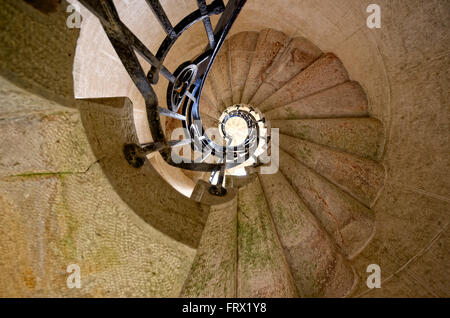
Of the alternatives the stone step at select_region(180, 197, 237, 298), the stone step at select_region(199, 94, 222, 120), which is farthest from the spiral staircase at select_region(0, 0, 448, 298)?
the stone step at select_region(199, 94, 222, 120)

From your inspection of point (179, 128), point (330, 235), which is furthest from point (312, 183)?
point (179, 128)

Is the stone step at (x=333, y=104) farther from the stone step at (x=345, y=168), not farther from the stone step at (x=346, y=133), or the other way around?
the stone step at (x=345, y=168)

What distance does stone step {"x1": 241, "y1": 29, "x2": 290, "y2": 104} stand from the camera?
138 inches

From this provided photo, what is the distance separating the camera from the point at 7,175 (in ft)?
3.48

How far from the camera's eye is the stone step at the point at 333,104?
2.69m

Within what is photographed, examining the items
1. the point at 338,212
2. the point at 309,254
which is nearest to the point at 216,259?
the point at 309,254

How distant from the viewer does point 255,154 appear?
4.07 m

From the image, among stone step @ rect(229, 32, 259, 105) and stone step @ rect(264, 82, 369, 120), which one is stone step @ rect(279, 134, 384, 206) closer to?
stone step @ rect(264, 82, 369, 120)

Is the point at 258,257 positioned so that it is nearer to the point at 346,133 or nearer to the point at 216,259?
the point at 216,259

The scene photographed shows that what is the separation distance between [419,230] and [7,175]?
3.36 metres

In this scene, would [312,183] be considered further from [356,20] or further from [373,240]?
[356,20]

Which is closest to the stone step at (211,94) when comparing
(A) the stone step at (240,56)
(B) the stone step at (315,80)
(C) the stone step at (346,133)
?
(A) the stone step at (240,56)

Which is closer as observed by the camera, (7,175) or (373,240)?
(7,175)

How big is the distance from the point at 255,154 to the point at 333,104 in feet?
5.43
